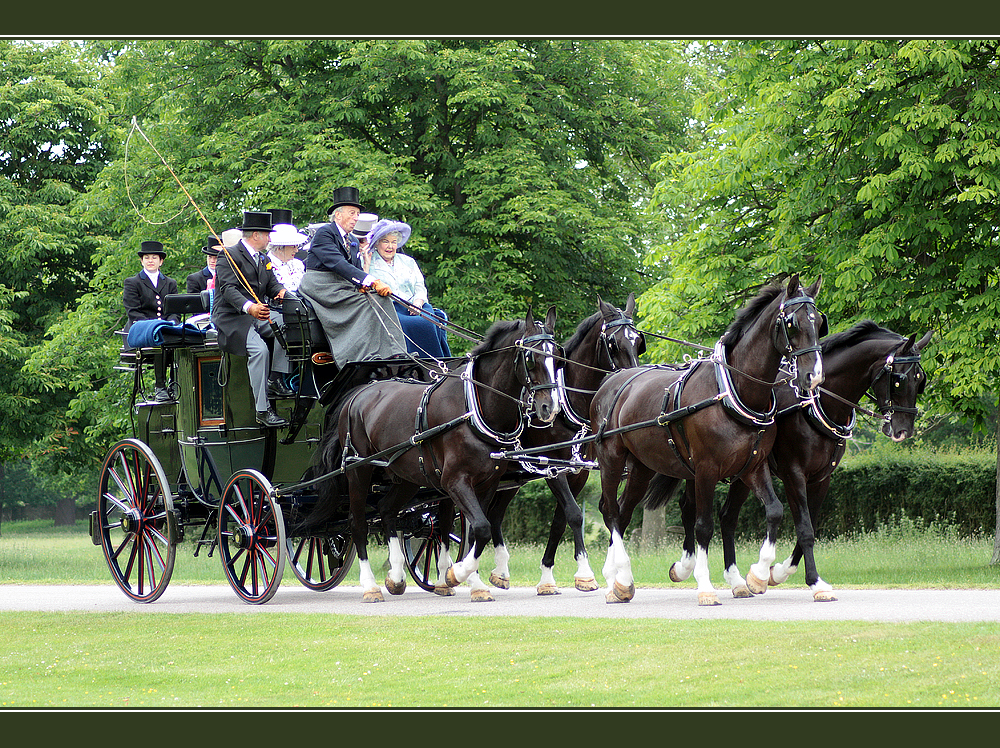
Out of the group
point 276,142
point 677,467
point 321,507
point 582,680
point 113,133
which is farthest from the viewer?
point 113,133

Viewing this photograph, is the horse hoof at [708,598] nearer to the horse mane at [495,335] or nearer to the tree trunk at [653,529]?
the horse mane at [495,335]

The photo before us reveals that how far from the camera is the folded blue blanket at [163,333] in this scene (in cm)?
1252

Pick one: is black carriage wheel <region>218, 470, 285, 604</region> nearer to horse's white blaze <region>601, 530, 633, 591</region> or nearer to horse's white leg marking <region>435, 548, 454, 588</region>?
horse's white leg marking <region>435, 548, 454, 588</region>

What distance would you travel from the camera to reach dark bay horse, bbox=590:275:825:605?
9.76 metres

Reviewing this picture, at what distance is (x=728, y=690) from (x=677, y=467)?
162 inches

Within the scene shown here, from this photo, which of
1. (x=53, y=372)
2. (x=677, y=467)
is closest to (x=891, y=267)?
(x=677, y=467)

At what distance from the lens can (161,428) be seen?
13.2 metres

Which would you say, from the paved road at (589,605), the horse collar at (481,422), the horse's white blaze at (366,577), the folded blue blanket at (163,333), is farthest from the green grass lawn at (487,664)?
the folded blue blanket at (163,333)

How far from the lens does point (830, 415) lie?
36.2 feet

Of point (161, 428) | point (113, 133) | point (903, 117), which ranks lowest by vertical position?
point (161, 428)

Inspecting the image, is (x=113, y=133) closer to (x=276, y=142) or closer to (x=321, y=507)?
(x=276, y=142)

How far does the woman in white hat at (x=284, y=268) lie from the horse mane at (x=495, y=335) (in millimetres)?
2123

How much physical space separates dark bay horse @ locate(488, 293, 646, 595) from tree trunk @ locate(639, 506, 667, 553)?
380 inches

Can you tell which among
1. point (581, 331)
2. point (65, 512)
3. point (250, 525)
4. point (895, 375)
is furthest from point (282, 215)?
point (65, 512)
